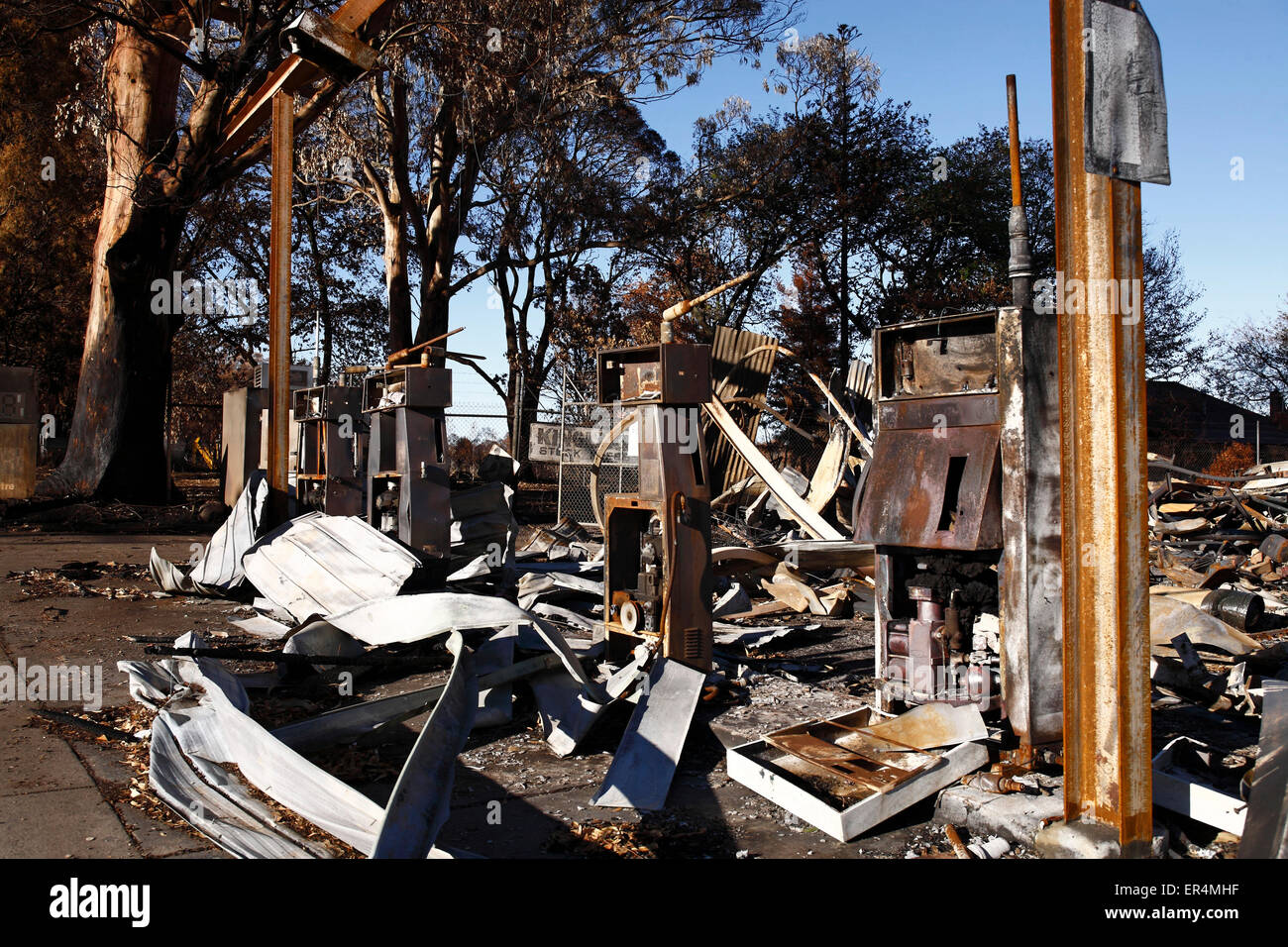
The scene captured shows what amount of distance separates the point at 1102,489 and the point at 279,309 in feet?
27.1

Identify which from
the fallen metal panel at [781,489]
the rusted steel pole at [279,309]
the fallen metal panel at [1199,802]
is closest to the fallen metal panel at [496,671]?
the fallen metal panel at [1199,802]

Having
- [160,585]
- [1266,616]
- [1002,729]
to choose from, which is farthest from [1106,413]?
[160,585]

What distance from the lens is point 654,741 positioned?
4445mm

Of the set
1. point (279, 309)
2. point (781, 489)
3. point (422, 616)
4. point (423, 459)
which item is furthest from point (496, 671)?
point (279, 309)

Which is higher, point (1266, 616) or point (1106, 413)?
point (1106, 413)

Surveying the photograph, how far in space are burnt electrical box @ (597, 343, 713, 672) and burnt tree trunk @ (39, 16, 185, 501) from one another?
11671 mm

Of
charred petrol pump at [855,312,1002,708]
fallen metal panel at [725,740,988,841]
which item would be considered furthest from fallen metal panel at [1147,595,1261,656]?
fallen metal panel at [725,740,988,841]

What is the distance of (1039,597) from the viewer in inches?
153

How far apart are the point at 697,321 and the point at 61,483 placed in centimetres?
1641

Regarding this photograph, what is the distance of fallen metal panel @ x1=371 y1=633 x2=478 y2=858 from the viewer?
294 cm

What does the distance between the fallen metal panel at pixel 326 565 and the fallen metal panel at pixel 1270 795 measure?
5091 millimetres

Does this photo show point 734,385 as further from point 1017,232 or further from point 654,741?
point 654,741
